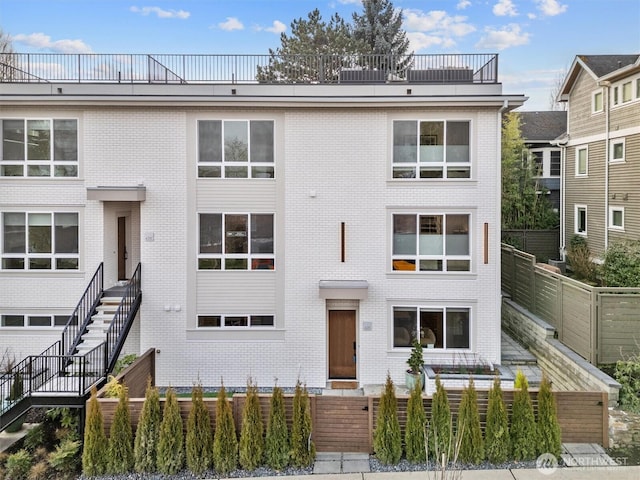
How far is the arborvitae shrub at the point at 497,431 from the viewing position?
8.59 meters

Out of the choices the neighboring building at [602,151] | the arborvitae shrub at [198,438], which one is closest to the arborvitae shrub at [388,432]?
the arborvitae shrub at [198,438]

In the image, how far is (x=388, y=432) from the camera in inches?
342

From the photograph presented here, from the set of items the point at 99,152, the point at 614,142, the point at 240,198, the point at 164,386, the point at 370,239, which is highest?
the point at 614,142

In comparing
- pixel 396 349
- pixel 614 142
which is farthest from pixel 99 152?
pixel 614 142

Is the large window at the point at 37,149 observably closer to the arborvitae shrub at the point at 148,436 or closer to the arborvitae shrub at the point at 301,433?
the arborvitae shrub at the point at 148,436

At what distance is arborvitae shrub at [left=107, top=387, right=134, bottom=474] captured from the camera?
8570 mm

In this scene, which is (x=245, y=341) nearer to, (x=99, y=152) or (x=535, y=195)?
(x=99, y=152)

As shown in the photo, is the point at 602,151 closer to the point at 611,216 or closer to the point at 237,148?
the point at 611,216

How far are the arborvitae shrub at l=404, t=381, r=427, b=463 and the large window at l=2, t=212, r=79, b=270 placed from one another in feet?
32.3

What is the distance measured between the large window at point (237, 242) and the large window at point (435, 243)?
11.5 feet

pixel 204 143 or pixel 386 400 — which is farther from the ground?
pixel 204 143

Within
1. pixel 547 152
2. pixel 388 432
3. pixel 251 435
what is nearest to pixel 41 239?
pixel 251 435

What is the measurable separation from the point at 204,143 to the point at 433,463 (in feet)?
31.4

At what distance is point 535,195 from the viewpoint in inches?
1112
